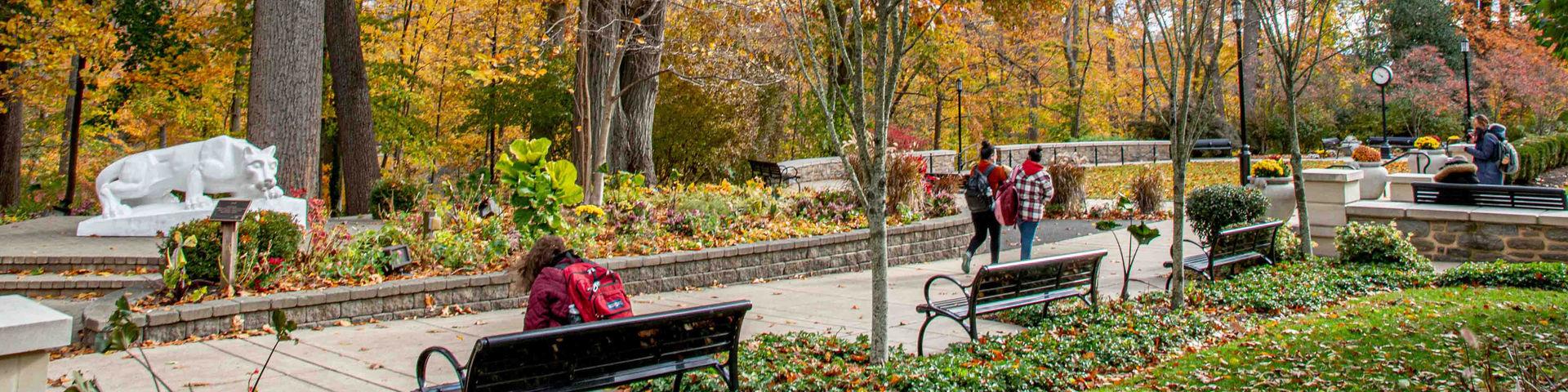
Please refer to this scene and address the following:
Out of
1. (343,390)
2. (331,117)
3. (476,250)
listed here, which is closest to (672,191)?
(476,250)

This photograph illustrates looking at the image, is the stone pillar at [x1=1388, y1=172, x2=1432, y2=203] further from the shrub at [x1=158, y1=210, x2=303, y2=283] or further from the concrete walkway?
the shrub at [x1=158, y1=210, x2=303, y2=283]

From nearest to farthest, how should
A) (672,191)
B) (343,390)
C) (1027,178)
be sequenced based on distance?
(343,390), (1027,178), (672,191)

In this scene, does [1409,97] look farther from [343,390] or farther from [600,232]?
[343,390]

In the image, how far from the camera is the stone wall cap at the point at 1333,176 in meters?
11.6

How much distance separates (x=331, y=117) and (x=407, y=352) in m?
16.7

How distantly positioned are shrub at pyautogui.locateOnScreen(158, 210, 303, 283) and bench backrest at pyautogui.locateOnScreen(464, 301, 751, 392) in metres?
4.19

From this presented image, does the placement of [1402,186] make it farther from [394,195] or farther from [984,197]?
[394,195]

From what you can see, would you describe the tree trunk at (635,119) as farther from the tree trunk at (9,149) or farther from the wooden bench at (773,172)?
the tree trunk at (9,149)

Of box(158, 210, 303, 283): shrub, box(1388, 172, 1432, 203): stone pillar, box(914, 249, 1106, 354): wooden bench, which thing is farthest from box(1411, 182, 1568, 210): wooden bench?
box(158, 210, 303, 283): shrub

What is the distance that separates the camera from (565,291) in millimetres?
5215

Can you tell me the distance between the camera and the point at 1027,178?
419 inches

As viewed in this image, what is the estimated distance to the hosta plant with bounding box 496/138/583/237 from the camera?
9266 mm

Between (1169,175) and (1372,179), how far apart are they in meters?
10.3

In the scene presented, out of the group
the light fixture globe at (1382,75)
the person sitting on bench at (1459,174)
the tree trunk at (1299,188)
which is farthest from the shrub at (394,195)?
the light fixture globe at (1382,75)
